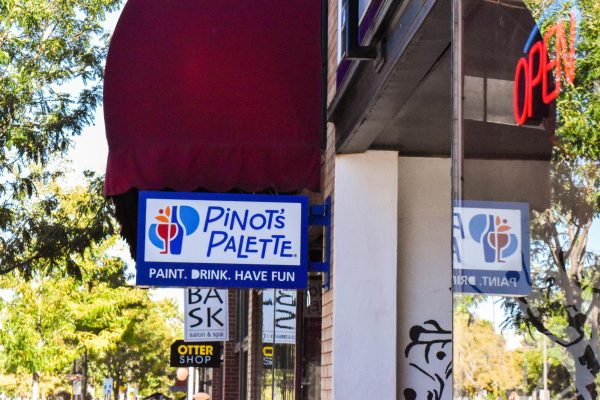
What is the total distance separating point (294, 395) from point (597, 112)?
8284 millimetres

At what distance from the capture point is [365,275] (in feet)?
22.9

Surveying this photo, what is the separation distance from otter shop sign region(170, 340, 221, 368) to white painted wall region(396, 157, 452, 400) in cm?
1058

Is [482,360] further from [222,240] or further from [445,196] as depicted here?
[445,196]

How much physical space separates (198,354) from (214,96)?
10893 mm

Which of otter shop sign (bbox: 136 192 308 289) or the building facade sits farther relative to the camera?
otter shop sign (bbox: 136 192 308 289)

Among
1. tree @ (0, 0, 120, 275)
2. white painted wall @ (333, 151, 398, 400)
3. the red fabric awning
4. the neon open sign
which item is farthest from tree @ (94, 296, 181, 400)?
the neon open sign

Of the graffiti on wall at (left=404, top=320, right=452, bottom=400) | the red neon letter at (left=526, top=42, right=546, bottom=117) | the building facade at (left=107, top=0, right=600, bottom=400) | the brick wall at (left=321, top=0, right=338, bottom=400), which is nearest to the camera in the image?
the building facade at (left=107, top=0, right=600, bottom=400)

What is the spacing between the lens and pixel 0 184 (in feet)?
61.0

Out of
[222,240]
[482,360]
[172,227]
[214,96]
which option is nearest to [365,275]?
[222,240]

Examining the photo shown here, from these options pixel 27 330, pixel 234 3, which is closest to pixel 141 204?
pixel 234 3

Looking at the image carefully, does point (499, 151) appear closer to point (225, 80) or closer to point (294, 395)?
point (225, 80)

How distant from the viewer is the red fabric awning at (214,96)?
714cm

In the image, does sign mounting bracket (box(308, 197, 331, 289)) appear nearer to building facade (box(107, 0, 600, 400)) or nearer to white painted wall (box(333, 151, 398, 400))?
building facade (box(107, 0, 600, 400))

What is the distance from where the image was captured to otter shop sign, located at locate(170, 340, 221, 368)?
57.5ft
